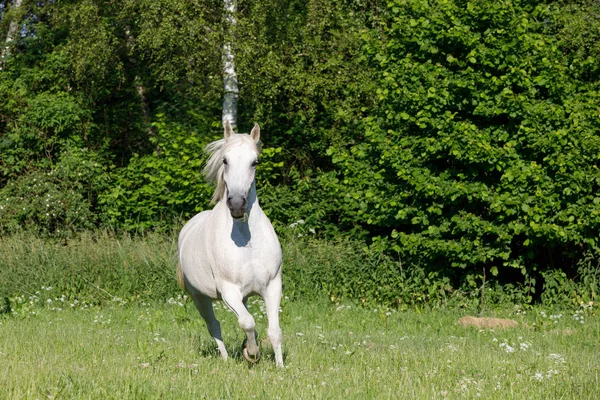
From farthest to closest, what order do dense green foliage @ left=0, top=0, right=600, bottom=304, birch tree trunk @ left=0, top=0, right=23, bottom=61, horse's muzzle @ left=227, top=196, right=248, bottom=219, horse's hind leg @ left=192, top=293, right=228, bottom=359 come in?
birch tree trunk @ left=0, top=0, right=23, bottom=61
dense green foliage @ left=0, top=0, right=600, bottom=304
horse's hind leg @ left=192, top=293, right=228, bottom=359
horse's muzzle @ left=227, top=196, right=248, bottom=219

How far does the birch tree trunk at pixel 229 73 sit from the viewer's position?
688 inches

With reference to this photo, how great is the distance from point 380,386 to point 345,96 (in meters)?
12.4

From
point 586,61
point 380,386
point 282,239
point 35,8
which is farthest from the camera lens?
point 35,8

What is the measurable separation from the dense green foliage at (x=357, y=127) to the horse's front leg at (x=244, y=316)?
687 centimetres

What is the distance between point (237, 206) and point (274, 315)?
1.19 metres

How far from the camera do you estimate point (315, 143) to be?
1880 cm

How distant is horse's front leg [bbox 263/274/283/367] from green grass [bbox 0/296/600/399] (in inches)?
6.6

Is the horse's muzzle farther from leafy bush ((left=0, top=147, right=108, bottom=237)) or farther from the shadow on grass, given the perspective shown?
leafy bush ((left=0, top=147, right=108, bottom=237))

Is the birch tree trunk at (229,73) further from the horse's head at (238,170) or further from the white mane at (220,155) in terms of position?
the horse's head at (238,170)

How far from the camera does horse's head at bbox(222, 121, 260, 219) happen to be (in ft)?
22.5

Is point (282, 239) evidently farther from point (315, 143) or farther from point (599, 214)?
point (599, 214)

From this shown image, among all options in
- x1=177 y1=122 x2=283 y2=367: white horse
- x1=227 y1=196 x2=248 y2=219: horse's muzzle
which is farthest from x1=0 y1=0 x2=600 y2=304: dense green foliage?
x1=227 y1=196 x2=248 y2=219: horse's muzzle

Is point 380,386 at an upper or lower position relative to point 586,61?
lower

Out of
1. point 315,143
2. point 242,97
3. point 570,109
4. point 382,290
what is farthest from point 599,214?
point 242,97
